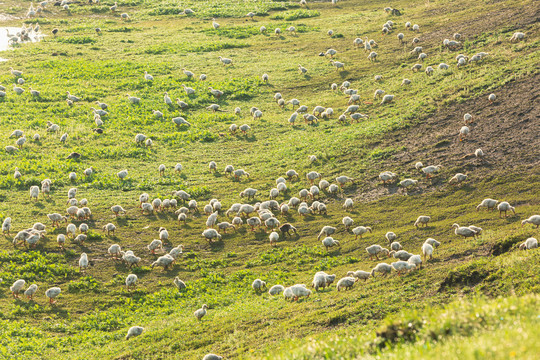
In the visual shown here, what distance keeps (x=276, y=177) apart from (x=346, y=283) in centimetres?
1426

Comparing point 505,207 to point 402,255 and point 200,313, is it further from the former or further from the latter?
point 200,313

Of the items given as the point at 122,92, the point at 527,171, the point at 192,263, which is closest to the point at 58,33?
the point at 122,92

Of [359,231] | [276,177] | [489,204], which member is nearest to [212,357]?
[359,231]

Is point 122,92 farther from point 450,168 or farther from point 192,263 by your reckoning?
point 450,168

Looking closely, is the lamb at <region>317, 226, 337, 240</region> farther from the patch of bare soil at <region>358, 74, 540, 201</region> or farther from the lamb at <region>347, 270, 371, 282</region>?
the lamb at <region>347, 270, 371, 282</region>

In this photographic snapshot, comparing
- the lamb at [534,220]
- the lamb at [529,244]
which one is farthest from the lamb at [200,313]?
the lamb at [534,220]

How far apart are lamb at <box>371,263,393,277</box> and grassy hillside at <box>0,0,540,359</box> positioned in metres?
0.94

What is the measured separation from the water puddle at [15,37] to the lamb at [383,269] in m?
50.5

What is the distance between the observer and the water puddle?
185ft

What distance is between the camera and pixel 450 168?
28.4 m

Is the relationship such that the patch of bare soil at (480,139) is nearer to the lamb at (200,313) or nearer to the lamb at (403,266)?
the lamb at (403,266)

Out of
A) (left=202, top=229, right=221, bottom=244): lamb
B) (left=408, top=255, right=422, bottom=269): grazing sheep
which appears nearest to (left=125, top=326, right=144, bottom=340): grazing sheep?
(left=202, top=229, right=221, bottom=244): lamb

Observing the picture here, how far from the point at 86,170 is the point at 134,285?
1229 centimetres

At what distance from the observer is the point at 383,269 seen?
19.1 m
